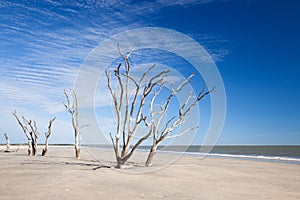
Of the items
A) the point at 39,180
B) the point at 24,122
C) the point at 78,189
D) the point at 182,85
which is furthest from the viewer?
the point at 24,122

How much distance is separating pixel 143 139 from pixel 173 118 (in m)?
3.15

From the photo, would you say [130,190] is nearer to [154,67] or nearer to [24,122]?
[154,67]

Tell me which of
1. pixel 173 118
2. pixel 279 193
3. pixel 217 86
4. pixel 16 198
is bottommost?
pixel 279 193

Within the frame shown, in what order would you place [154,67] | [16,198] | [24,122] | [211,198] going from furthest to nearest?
[24,122] → [154,67] → [211,198] → [16,198]

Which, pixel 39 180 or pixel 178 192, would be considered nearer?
pixel 178 192

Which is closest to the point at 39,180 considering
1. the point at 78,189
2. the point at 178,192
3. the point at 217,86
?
the point at 78,189

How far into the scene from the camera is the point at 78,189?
723 centimetres

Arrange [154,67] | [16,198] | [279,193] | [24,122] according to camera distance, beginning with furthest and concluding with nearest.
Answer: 1. [24,122]
2. [154,67]
3. [279,193]
4. [16,198]

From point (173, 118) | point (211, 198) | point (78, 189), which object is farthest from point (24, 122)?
point (211, 198)

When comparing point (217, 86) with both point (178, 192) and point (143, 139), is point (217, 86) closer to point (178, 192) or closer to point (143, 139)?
point (143, 139)

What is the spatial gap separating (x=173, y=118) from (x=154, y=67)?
3.18 metres

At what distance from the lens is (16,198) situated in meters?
5.98

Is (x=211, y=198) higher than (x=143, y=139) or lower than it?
A: lower

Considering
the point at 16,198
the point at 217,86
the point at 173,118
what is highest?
the point at 217,86
